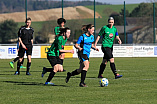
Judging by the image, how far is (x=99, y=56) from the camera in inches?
1271

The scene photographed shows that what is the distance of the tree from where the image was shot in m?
44.8

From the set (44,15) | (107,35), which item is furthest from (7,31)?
(107,35)

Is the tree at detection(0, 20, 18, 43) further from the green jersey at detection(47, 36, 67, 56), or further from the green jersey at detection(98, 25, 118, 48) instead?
the green jersey at detection(47, 36, 67, 56)

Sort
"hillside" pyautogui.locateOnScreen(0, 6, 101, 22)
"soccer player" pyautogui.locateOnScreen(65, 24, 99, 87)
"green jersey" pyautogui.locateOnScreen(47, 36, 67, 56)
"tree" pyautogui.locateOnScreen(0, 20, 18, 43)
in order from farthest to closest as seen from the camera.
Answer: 1. "hillside" pyautogui.locateOnScreen(0, 6, 101, 22)
2. "tree" pyautogui.locateOnScreen(0, 20, 18, 43)
3. "soccer player" pyautogui.locateOnScreen(65, 24, 99, 87)
4. "green jersey" pyautogui.locateOnScreen(47, 36, 67, 56)

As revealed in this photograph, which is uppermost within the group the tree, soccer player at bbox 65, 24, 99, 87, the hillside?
the hillside

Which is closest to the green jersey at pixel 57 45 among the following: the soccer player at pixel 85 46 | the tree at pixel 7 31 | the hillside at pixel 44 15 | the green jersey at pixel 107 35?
the soccer player at pixel 85 46

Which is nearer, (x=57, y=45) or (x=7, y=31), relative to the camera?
(x=57, y=45)

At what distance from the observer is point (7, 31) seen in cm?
5125

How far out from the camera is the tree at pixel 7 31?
147 feet

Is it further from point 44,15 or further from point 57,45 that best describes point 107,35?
point 44,15

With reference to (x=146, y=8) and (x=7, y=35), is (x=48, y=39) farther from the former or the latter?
(x=146, y=8)

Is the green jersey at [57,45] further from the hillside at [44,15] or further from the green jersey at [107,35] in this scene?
the hillside at [44,15]

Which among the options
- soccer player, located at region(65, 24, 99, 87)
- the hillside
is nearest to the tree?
the hillside

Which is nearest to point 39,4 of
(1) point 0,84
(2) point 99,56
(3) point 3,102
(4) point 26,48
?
(2) point 99,56
